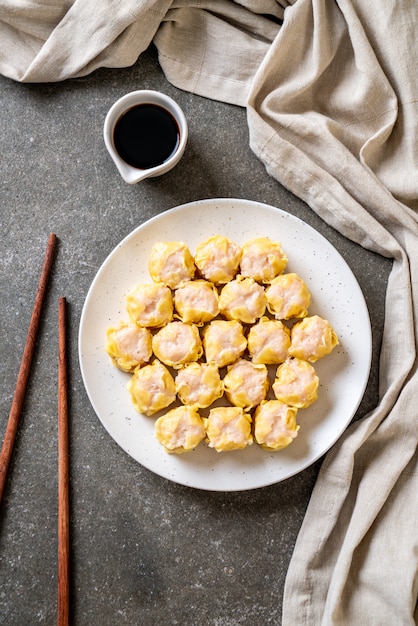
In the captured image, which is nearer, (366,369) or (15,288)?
(366,369)

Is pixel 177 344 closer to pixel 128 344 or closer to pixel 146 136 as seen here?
pixel 128 344

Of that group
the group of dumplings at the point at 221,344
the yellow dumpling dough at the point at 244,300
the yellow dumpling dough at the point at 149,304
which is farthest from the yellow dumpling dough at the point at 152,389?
the yellow dumpling dough at the point at 244,300

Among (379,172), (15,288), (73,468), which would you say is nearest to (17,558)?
(73,468)

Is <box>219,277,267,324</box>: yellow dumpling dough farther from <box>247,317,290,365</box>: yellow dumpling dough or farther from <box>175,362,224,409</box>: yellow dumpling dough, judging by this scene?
<box>175,362,224,409</box>: yellow dumpling dough

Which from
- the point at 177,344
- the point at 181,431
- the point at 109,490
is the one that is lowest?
the point at 109,490

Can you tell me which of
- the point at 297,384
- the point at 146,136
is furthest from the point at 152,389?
the point at 146,136

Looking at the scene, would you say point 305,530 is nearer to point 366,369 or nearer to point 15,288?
point 366,369

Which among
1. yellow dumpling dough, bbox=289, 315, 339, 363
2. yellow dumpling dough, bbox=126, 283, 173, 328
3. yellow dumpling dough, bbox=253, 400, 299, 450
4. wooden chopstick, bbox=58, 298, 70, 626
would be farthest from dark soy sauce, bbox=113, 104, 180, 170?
yellow dumpling dough, bbox=253, 400, 299, 450
